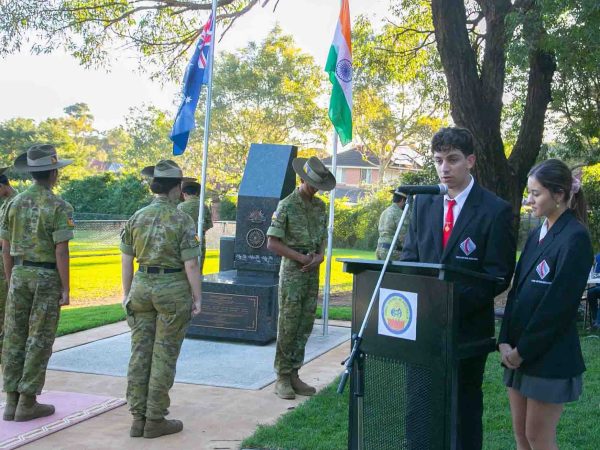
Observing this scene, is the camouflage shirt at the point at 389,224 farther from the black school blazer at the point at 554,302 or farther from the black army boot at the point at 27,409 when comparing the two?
the black school blazer at the point at 554,302

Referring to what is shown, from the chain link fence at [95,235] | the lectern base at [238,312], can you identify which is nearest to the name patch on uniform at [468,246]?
A: the lectern base at [238,312]

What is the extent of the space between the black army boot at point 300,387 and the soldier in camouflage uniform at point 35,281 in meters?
2.12

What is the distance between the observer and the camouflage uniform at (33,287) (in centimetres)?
550

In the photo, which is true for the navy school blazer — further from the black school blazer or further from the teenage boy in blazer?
the black school blazer

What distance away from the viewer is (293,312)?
643 cm

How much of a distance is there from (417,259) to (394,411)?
784 mm

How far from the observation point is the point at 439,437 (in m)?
3.10

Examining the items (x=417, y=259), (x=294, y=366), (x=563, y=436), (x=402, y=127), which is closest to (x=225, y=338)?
(x=294, y=366)

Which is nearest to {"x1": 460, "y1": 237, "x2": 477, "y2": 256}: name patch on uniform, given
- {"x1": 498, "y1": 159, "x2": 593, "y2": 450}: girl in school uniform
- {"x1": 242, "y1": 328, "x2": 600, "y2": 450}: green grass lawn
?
{"x1": 498, "y1": 159, "x2": 593, "y2": 450}: girl in school uniform

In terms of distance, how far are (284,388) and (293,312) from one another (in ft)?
2.27

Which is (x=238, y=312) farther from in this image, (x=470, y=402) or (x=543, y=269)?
(x=543, y=269)

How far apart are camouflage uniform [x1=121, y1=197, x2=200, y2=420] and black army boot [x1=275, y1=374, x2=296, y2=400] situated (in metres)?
1.41

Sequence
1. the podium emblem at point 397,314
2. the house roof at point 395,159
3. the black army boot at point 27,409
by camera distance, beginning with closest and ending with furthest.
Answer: the podium emblem at point 397,314, the black army boot at point 27,409, the house roof at point 395,159

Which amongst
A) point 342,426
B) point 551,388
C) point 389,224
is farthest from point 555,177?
point 389,224
